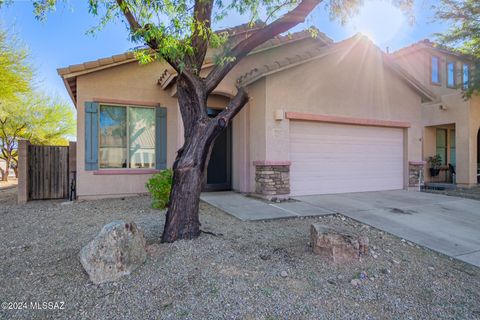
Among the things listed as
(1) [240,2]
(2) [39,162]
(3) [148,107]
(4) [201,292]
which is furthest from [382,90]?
(2) [39,162]

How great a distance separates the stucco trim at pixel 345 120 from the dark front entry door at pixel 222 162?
2401 millimetres

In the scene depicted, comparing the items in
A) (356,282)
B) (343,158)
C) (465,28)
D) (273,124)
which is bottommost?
(356,282)

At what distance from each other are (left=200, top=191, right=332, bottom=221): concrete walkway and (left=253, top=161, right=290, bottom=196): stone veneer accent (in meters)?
0.41

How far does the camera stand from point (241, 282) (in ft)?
9.83

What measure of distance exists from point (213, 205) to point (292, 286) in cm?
385

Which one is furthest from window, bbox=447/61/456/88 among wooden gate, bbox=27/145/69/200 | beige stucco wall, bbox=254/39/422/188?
wooden gate, bbox=27/145/69/200

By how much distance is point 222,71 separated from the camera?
173 inches

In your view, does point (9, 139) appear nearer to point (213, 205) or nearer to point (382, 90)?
point (213, 205)

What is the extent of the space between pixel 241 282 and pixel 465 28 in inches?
532

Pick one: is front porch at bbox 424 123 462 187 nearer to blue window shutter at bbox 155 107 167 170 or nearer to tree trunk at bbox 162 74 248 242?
blue window shutter at bbox 155 107 167 170

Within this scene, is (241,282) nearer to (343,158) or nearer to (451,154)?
(343,158)

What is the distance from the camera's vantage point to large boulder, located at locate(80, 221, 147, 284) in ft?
9.79

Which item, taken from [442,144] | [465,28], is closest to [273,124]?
[465,28]

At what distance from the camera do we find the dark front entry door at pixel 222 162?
9.05m
